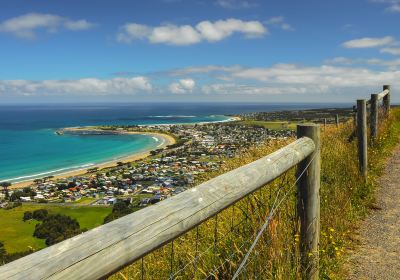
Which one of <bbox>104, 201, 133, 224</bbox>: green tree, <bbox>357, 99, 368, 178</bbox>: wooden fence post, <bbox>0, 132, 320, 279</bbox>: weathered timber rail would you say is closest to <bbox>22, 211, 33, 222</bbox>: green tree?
<bbox>104, 201, 133, 224</bbox>: green tree

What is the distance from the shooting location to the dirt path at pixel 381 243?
430cm

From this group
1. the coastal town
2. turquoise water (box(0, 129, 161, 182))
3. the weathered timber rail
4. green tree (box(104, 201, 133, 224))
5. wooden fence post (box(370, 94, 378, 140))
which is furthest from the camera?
turquoise water (box(0, 129, 161, 182))

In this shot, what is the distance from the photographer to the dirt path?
4.30 meters

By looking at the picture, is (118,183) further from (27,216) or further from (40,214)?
(27,216)

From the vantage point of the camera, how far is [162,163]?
5172 centimetres

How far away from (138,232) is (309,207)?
7.95 feet

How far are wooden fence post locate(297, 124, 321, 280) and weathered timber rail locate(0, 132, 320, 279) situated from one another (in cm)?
55

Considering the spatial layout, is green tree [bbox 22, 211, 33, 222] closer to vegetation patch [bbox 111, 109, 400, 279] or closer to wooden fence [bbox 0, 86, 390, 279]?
vegetation patch [bbox 111, 109, 400, 279]

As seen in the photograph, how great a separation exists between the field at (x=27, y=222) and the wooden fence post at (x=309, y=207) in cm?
1819

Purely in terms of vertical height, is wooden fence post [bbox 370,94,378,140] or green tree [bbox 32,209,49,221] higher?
wooden fence post [bbox 370,94,378,140]

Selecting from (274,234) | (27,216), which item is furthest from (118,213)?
(274,234)

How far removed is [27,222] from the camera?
93.0 feet

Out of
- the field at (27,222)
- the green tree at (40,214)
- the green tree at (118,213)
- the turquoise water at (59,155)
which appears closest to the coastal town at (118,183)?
the field at (27,222)

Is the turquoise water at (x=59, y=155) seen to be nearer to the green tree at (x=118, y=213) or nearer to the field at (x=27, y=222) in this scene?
the field at (x=27, y=222)
